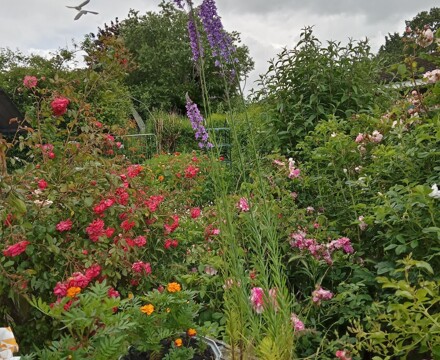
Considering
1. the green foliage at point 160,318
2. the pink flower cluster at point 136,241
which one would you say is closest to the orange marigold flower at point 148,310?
the green foliage at point 160,318

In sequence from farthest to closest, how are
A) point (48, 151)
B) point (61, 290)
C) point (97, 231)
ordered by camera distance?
point (48, 151) < point (97, 231) < point (61, 290)

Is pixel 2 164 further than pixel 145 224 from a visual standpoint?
No

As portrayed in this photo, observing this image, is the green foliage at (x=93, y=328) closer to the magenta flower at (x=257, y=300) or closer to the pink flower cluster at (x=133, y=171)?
the magenta flower at (x=257, y=300)

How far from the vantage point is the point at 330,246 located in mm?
2531

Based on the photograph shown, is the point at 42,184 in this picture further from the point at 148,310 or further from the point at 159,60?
the point at 159,60

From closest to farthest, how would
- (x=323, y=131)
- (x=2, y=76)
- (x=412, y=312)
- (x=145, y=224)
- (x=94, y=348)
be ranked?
(x=94, y=348) < (x=412, y=312) < (x=145, y=224) < (x=323, y=131) < (x=2, y=76)

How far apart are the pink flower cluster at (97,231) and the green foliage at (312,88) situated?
188 centimetres

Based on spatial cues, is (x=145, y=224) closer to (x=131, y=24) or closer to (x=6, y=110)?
(x=6, y=110)

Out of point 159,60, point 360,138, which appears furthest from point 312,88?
point 159,60

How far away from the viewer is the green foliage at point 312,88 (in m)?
3.94

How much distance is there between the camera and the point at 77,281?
2.04 meters

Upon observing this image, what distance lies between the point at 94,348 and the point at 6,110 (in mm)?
8874

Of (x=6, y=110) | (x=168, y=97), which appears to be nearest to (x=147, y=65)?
(x=168, y=97)

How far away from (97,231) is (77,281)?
1.19 feet
